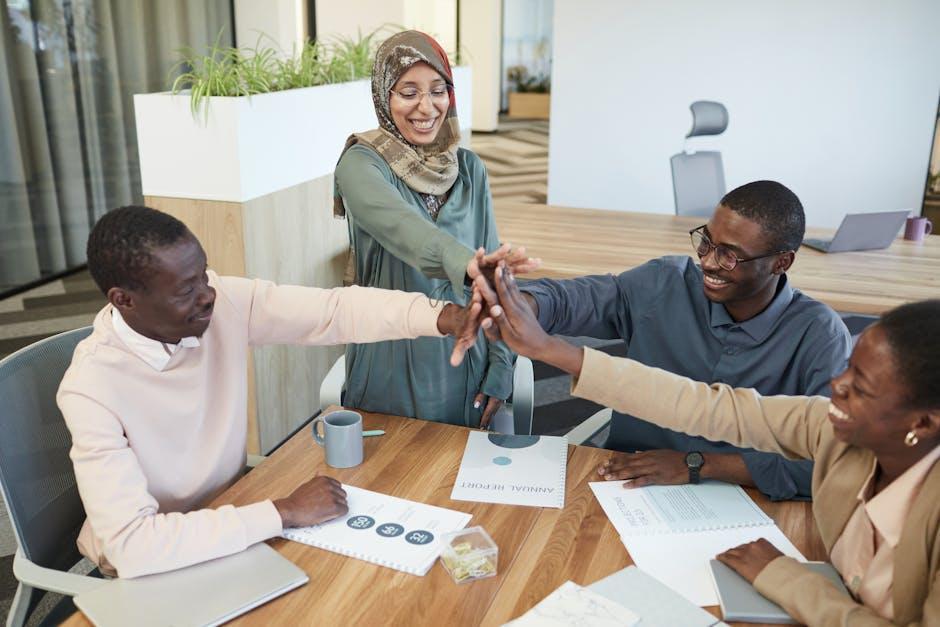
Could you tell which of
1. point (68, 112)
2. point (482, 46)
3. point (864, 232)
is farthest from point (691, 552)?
point (482, 46)

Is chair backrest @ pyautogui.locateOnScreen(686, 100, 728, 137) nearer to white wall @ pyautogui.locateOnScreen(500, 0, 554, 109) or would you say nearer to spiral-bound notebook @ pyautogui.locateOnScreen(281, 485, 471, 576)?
spiral-bound notebook @ pyautogui.locateOnScreen(281, 485, 471, 576)

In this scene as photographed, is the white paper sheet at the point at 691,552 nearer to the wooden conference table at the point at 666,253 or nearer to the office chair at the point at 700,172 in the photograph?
the wooden conference table at the point at 666,253

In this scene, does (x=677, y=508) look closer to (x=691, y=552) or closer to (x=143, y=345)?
(x=691, y=552)

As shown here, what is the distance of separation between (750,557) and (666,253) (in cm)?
248

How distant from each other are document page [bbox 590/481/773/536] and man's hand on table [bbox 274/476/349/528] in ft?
1.69

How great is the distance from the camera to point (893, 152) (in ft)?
20.7

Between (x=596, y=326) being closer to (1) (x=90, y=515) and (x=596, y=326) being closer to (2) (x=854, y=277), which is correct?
(1) (x=90, y=515)

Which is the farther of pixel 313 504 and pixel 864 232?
pixel 864 232

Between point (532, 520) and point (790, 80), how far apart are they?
575cm

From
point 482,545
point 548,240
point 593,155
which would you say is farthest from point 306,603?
point 593,155

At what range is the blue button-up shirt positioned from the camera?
1.77 meters

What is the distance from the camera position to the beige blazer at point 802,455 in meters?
1.22

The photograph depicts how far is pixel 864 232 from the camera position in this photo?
3.79 metres

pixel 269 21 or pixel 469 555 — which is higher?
pixel 269 21
